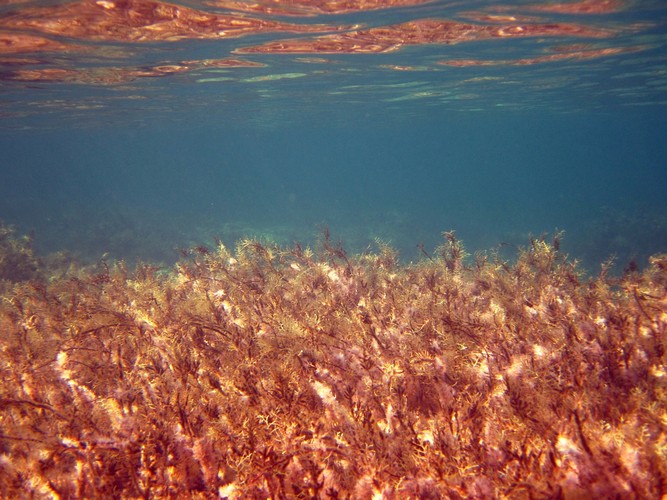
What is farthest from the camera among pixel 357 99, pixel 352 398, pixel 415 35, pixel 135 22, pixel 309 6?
pixel 357 99

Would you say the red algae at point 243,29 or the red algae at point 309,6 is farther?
the red algae at point 243,29

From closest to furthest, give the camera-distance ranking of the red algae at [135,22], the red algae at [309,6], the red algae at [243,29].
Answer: the red algae at [135,22] < the red algae at [309,6] < the red algae at [243,29]

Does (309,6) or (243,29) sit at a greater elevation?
(309,6)

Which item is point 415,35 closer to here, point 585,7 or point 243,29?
point 585,7

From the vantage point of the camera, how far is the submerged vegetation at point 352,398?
2.89m

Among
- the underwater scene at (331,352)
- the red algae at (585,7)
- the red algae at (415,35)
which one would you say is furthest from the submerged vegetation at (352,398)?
the red algae at (415,35)

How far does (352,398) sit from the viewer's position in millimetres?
3773

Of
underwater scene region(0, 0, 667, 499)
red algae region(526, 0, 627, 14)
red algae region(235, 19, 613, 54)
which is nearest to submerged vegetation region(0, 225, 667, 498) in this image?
underwater scene region(0, 0, 667, 499)

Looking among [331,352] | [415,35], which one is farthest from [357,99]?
[331,352]

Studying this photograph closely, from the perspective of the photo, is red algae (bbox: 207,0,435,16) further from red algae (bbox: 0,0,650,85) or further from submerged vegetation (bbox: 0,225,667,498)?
submerged vegetation (bbox: 0,225,667,498)

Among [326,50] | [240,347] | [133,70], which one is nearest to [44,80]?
[133,70]

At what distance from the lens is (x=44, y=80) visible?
17.8m

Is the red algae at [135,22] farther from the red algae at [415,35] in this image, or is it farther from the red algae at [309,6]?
the red algae at [415,35]

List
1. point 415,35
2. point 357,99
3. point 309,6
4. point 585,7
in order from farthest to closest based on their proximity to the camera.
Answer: point 357,99 < point 415,35 < point 585,7 < point 309,6
